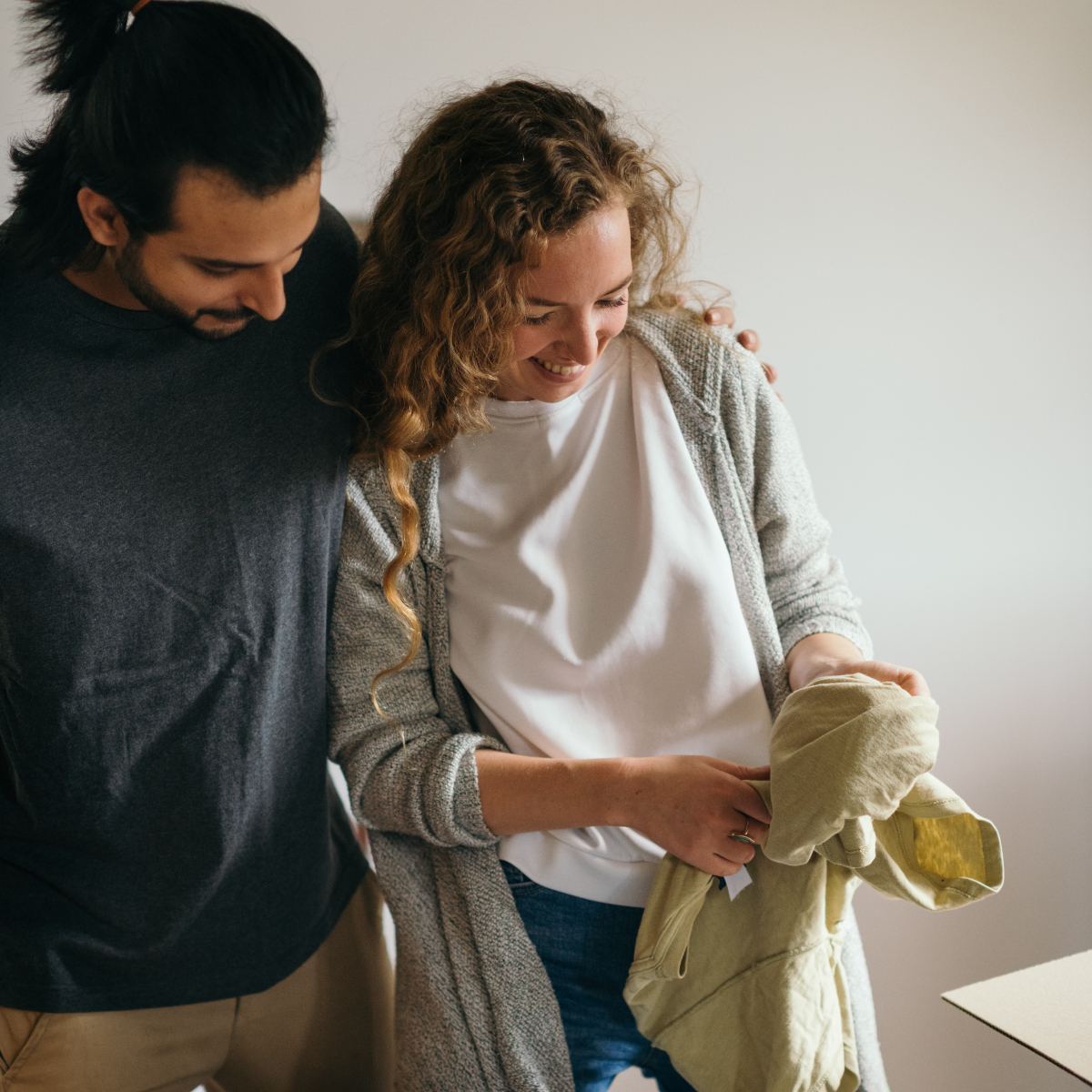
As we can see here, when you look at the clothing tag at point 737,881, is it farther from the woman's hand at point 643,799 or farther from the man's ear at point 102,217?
the man's ear at point 102,217

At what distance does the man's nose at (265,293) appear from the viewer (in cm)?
75

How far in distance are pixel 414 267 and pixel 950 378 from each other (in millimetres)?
880

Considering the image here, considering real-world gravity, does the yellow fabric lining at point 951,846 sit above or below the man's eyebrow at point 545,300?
below

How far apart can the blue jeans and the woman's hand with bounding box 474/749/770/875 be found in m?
0.10

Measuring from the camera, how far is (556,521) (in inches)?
37.7

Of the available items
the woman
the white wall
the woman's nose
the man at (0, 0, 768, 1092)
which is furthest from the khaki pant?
the white wall

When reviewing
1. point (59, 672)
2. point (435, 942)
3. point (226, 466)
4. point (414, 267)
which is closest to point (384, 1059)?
point (435, 942)

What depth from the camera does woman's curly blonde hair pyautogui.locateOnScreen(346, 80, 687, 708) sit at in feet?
2.68

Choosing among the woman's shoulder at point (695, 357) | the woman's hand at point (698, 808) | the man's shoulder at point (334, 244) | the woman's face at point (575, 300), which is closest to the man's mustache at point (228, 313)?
the man's shoulder at point (334, 244)

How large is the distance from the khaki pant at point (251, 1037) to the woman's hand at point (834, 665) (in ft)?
1.90

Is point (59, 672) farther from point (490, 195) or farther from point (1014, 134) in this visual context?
point (1014, 134)

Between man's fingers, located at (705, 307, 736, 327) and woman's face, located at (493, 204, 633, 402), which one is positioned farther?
man's fingers, located at (705, 307, 736, 327)

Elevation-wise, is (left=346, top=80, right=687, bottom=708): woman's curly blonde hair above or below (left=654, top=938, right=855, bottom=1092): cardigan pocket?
above

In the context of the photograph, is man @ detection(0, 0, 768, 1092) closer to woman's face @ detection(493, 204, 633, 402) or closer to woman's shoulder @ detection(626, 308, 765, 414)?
woman's shoulder @ detection(626, 308, 765, 414)
